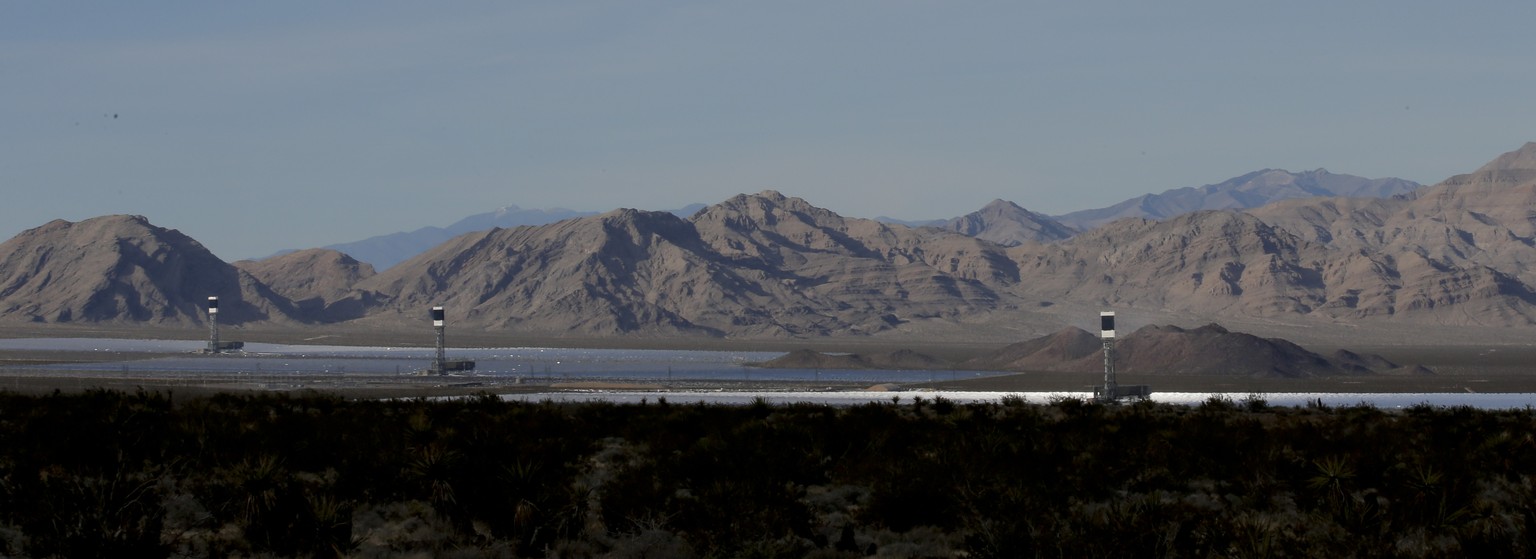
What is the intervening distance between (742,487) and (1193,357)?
406ft

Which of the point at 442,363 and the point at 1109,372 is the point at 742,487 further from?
the point at 442,363

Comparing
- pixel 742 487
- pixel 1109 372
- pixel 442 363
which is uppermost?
pixel 442 363

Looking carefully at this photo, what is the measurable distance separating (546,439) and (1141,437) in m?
11.8

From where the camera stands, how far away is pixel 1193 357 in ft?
465

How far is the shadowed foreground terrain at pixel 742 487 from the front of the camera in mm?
20188

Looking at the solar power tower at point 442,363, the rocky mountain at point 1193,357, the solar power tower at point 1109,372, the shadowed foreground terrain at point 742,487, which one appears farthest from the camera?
the solar power tower at point 442,363

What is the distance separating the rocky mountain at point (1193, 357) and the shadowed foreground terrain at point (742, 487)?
344ft

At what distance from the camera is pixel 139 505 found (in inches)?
819

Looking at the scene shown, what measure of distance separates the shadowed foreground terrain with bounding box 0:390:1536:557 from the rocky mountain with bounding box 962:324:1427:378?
Result: 344ft

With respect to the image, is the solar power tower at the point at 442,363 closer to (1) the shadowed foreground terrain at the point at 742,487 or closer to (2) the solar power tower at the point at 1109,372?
(2) the solar power tower at the point at 1109,372

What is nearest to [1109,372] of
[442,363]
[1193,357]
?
[1193,357]

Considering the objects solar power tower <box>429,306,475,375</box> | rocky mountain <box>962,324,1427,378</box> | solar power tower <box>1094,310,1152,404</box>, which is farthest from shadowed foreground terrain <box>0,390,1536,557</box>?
rocky mountain <box>962,324,1427,378</box>

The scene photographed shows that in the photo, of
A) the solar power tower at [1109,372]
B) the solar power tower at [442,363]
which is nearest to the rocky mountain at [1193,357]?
the solar power tower at [1109,372]

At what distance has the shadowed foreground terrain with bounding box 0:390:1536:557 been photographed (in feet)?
66.2
